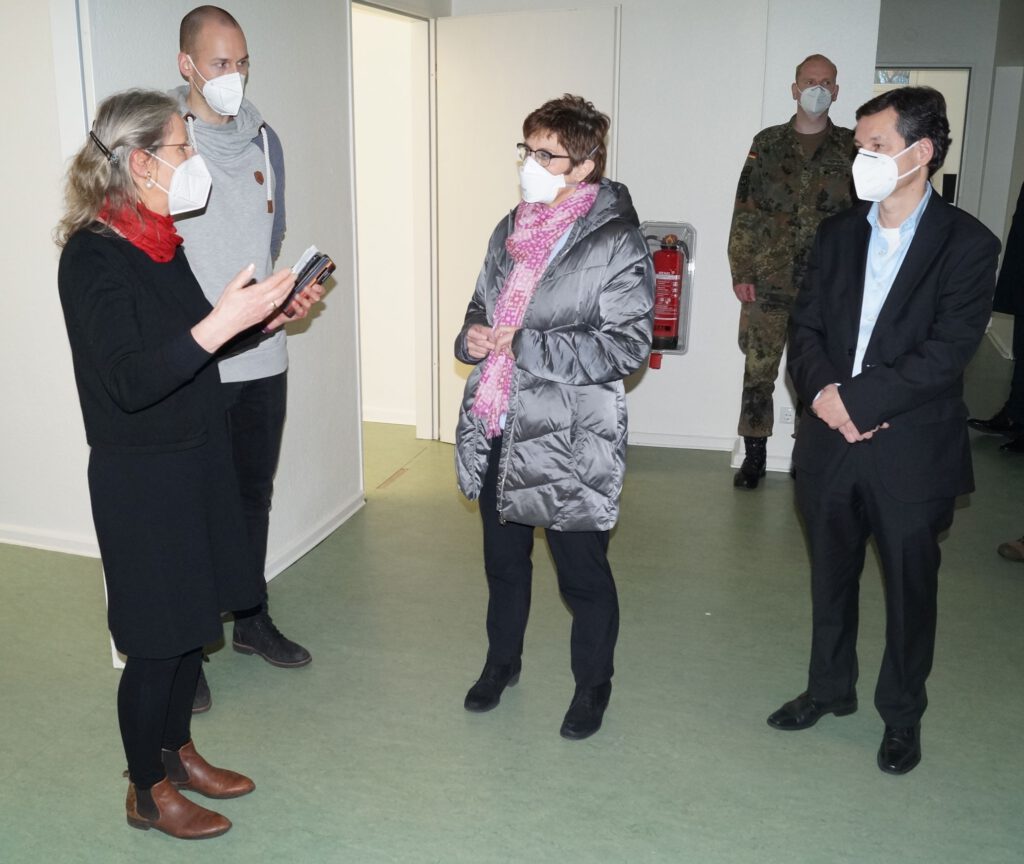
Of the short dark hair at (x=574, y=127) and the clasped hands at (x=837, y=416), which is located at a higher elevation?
the short dark hair at (x=574, y=127)

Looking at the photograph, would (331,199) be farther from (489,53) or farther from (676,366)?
(676,366)

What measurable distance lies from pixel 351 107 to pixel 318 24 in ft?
1.37

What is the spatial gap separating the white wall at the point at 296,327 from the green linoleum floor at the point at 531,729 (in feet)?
0.67

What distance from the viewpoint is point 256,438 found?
10.1 feet

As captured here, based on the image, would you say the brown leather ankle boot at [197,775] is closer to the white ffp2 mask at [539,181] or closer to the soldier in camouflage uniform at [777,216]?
the white ffp2 mask at [539,181]

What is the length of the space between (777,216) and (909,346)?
2326 mm

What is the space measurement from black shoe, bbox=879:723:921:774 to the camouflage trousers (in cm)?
232

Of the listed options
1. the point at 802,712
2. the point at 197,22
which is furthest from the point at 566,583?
the point at 197,22

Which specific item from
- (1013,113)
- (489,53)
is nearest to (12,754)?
(489,53)

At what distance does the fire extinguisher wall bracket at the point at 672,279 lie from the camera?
16.3 feet

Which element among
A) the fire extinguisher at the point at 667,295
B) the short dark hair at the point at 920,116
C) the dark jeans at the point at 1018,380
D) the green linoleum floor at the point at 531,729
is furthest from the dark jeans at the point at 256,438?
the dark jeans at the point at 1018,380

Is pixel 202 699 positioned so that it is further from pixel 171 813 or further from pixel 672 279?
pixel 672 279

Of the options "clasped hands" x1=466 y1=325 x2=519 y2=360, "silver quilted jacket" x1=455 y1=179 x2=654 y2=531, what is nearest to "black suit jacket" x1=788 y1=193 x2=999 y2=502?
"silver quilted jacket" x1=455 y1=179 x2=654 y2=531

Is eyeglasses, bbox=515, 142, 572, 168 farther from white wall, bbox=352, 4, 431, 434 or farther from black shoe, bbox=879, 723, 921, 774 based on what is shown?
white wall, bbox=352, 4, 431, 434
